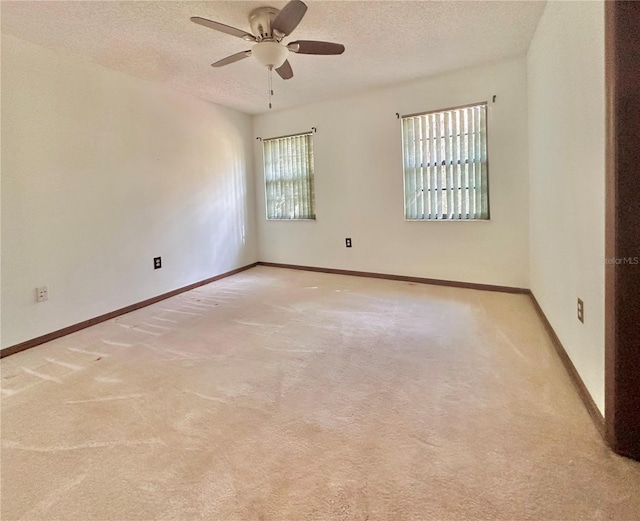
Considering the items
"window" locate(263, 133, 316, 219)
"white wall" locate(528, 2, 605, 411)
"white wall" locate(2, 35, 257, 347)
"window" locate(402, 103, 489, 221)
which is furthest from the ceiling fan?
"window" locate(263, 133, 316, 219)

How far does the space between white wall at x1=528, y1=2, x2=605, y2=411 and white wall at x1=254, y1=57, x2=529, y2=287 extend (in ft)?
2.07

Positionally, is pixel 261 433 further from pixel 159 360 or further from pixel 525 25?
pixel 525 25

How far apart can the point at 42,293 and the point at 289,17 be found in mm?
2804

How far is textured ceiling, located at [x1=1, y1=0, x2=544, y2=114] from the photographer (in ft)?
7.88

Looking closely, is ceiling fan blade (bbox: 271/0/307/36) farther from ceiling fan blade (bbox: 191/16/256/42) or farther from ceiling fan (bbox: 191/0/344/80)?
ceiling fan blade (bbox: 191/16/256/42)

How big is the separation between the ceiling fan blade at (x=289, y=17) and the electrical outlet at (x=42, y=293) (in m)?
2.68

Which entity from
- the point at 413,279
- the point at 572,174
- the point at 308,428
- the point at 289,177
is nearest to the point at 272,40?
the point at 572,174

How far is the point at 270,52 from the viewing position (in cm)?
250

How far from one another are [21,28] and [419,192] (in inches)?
150

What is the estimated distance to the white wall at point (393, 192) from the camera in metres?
3.60

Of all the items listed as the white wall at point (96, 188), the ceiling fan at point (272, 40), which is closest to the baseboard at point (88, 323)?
the white wall at point (96, 188)

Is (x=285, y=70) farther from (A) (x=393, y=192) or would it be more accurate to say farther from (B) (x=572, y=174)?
(B) (x=572, y=174)

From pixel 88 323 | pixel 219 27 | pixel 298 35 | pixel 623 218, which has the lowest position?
pixel 88 323

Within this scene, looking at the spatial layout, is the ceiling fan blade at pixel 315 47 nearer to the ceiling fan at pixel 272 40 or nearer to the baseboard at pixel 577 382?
the ceiling fan at pixel 272 40
